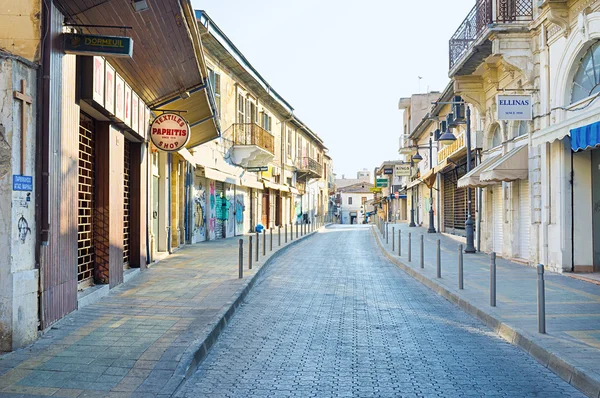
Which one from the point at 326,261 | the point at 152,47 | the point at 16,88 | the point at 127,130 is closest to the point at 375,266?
the point at 326,261

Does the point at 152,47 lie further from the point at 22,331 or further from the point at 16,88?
the point at 22,331

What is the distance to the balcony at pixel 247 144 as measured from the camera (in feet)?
86.2

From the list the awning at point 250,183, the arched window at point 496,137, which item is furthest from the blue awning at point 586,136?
the awning at point 250,183

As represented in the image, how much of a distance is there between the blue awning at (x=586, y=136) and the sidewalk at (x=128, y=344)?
673 cm

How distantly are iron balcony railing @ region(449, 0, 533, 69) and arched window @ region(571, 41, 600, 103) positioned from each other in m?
2.61

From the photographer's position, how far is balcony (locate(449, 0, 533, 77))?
13.8 metres

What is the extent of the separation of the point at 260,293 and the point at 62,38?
224 inches

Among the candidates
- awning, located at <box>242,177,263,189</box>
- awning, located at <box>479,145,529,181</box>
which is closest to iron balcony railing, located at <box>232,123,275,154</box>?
awning, located at <box>242,177,263,189</box>

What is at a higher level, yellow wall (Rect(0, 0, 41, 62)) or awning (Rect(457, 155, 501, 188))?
yellow wall (Rect(0, 0, 41, 62))

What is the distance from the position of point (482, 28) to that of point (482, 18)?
1.29 feet

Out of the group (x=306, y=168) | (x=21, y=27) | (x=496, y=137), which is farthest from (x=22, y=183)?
(x=306, y=168)

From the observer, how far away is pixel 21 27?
6238mm

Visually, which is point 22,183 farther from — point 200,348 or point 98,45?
point 200,348

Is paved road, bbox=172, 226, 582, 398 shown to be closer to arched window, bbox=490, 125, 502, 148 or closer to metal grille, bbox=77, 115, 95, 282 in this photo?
metal grille, bbox=77, 115, 95, 282
